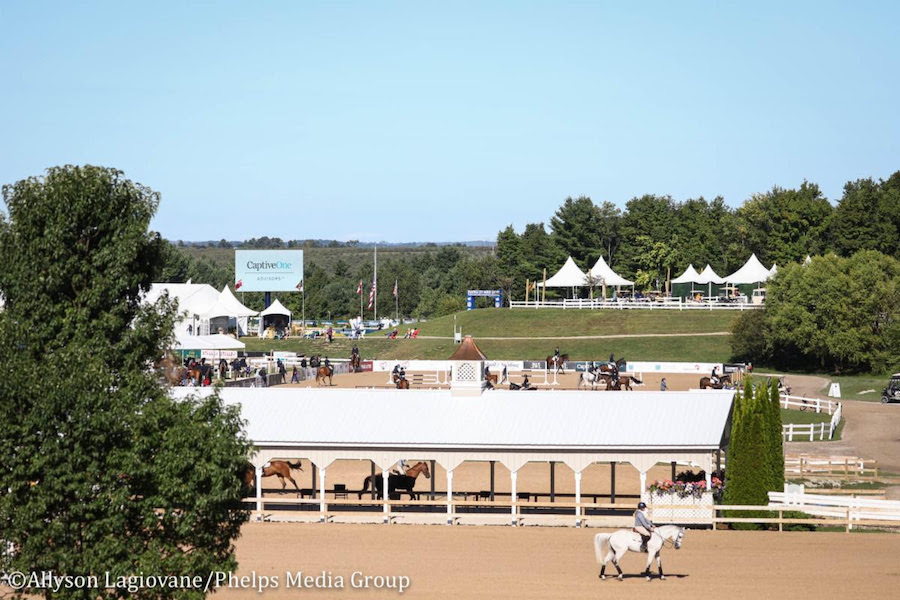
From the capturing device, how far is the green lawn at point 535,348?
80.4 metres

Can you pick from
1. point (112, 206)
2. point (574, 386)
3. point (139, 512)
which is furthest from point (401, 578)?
point (574, 386)

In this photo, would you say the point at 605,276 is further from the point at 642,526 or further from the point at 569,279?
the point at 642,526

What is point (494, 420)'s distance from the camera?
3191 centimetres


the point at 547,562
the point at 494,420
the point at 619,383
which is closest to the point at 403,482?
the point at 494,420

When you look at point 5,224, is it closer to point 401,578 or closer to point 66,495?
point 66,495

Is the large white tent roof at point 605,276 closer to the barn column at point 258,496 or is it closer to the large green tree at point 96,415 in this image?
the barn column at point 258,496

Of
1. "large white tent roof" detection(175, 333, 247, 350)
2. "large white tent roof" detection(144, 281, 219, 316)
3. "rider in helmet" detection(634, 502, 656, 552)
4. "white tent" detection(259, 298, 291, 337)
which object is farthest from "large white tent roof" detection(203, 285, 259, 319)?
"rider in helmet" detection(634, 502, 656, 552)

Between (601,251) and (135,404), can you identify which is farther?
(601,251)

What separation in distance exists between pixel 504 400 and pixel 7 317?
674 inches

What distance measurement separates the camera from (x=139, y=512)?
17.5 metres

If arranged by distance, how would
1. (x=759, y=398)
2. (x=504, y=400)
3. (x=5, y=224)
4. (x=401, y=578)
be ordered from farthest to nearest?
(x=504, y=400)
(x=759, y=398)
(x=401, y=578)
(x=5, y=224)

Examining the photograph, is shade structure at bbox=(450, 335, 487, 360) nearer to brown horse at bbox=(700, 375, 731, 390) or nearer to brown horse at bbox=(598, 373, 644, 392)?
brown horse at bbox=(598, 373, 644, 392)

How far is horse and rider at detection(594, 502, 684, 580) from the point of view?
2395cm
